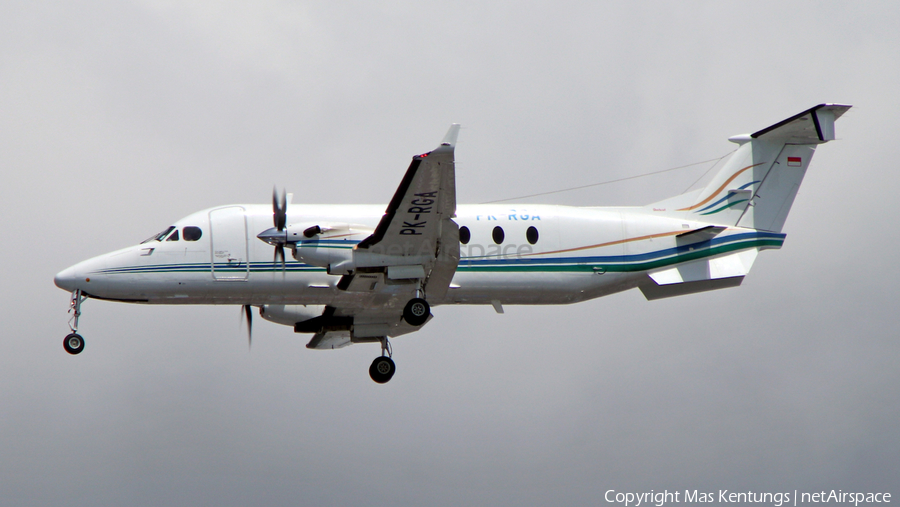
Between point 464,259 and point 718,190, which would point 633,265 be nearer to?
point 718,190

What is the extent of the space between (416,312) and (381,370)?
331 centimetres

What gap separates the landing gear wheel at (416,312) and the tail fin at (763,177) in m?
6.40

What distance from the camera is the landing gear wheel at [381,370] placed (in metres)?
22.1

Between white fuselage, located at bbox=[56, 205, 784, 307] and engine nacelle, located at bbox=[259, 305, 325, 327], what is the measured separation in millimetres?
1994

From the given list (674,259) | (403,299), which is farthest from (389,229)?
(674,259)

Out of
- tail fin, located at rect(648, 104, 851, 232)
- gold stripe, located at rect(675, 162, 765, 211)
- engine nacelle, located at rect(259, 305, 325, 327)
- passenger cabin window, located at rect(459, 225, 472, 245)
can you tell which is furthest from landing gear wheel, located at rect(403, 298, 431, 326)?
gold stripe, located at rect(675, 162, 765, 211)

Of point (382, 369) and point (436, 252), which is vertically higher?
point (436, 252)

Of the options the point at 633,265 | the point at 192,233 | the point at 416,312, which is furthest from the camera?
the point at 633,265

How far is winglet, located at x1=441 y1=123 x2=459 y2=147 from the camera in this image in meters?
16.9

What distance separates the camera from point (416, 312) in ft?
63.4

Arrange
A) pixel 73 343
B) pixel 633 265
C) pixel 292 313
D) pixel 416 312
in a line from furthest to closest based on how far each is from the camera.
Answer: pixel 292 313
pixel 633 265
pixel 73 343
pixel 416 312

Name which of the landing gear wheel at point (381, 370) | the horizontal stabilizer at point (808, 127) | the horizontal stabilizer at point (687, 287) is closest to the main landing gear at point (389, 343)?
the landing gear wheel at point (381, 370)

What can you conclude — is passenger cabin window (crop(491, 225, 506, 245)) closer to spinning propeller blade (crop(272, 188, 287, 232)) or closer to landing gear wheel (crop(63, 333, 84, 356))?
spinning propeller blade (crop(272, 188, 287, 232))

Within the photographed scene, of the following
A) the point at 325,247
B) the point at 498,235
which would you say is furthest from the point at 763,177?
the point at 325,247
